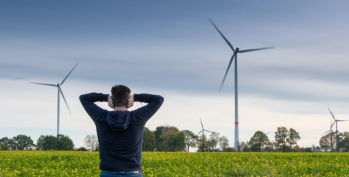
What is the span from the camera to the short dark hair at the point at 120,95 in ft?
12.2

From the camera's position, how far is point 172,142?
3219 inches

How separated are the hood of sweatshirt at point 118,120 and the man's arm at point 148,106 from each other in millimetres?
163

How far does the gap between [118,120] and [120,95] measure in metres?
0.33

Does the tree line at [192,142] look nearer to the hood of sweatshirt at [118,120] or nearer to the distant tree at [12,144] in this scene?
the distant tree at [12,144]

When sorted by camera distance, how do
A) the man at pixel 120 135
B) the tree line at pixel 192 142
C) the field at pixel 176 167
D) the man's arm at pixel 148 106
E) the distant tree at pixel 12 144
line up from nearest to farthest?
the man at pixel 120 135 → the man's arm at pixel 148 106 → the field at pixel 176 167 → the tree line at pixel 192 142 → the distant tree at pixel 12 144

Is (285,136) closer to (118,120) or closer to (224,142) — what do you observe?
(224,142)

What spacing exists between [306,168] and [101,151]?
16.2 m

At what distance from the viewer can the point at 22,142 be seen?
9619 cm

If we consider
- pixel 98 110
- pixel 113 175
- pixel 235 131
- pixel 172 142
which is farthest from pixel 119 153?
pixel 172 142

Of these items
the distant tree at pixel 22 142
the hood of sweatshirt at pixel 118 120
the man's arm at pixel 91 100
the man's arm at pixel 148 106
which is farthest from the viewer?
the distant tree at pixel 22 142

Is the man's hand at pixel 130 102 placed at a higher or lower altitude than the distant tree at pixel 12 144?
higher

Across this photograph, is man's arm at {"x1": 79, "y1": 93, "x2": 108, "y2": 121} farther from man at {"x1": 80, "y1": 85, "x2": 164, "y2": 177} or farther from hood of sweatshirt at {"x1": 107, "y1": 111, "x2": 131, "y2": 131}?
hood of sweatshirt at {"x1": 107, "y1": 111, "x2": 131, "y2": 131}

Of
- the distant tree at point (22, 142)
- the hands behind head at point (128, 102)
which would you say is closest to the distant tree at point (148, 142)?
the distant tree at point (22, 142)

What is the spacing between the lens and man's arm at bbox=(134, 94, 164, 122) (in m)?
3.83
